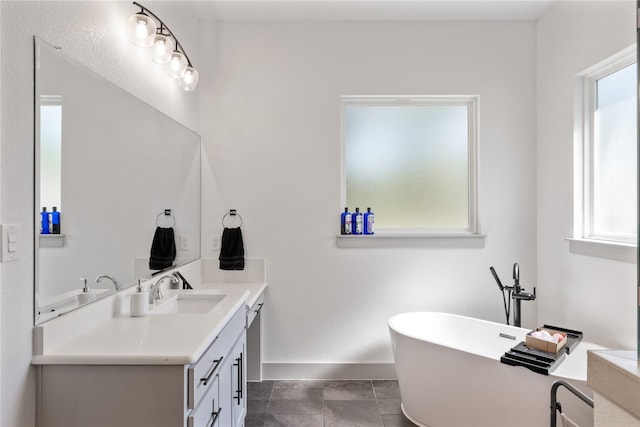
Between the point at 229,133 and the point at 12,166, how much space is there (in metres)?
1.71

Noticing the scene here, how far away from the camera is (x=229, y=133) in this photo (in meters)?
2.74

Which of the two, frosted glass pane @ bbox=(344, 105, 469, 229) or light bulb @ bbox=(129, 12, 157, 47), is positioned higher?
light bulb @ bbox=(129, 12, 157, 47)

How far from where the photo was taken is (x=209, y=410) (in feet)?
4.61

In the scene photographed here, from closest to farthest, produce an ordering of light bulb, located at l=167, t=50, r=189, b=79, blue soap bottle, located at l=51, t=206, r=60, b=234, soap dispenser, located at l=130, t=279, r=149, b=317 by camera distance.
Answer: blue soap bottle, located at l=51, t=206, r=60, b=234 < soap dispenser, located at l=130, t=279, r=149, b=317 < light bulb, located at l=167, t=50, r=189, b=79

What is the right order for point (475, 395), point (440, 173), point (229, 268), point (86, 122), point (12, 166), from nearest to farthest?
point (12, 166) < point (86, 122) < point (475, 395) < point (229, 268) < point (440, 173)

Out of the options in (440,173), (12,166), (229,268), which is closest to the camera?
(12,166)

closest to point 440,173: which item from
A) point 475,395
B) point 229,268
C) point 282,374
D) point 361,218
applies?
point 361,218

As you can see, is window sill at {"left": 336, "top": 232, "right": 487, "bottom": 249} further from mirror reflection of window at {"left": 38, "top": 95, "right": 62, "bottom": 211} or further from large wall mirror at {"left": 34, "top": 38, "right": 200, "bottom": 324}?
mirror reflection of window at {"left": 38, "top": 95, "right": 62, "bottom": 211}

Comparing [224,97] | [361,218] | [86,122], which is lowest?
[361,218]

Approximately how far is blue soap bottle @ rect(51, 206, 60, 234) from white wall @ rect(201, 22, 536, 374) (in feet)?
4.72

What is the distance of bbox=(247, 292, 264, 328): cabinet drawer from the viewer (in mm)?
2207

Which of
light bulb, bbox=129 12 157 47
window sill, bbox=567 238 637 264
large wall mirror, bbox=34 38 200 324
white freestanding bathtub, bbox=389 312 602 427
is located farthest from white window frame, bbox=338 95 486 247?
light bulb, bbox=129 12 157 47

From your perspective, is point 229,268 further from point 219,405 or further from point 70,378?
point 70,378

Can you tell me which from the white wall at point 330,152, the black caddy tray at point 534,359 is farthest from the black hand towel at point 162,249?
the black caddy tray at point 534,359
